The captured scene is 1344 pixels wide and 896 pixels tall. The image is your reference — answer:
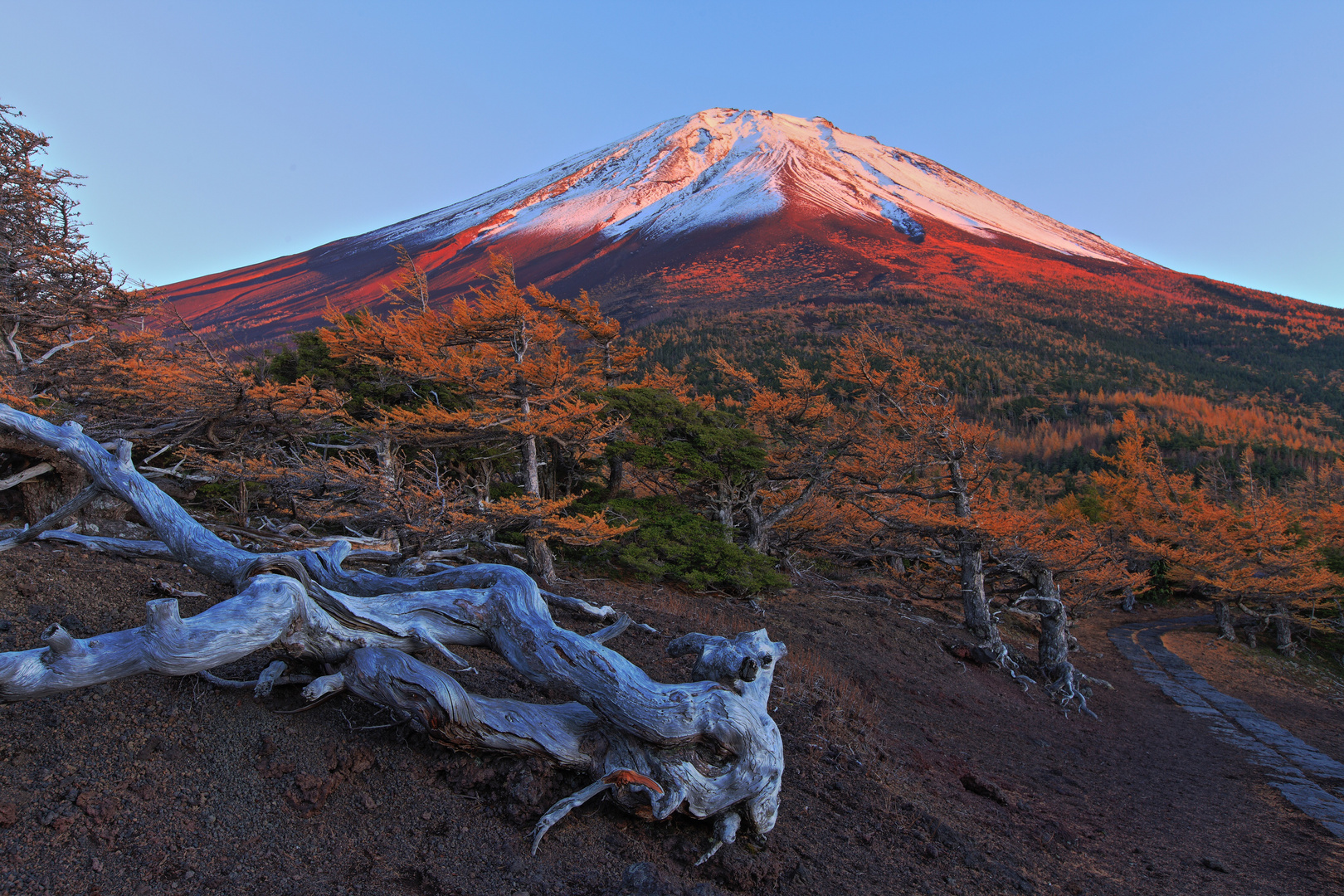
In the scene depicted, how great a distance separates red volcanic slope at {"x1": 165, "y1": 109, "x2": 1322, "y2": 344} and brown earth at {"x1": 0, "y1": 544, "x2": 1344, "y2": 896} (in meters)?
57.3

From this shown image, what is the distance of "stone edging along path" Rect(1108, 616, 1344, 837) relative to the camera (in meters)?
6.04

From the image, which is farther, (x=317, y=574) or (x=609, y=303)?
(x=609, y=303)

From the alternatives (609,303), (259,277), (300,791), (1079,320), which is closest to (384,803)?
(300,791)

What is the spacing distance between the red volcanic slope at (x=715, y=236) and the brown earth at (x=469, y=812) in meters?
57.3

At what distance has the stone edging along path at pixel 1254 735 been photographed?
604 cm

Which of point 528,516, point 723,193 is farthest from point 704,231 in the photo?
point 528,516

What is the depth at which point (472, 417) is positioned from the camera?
8.23 m

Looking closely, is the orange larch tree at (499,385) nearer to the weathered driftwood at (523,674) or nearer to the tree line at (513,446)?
the tree line at (513,446)

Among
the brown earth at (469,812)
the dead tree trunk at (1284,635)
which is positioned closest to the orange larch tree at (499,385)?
the brown earth at (469,812)

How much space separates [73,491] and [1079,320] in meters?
77.9

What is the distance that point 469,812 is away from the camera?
8.80ft

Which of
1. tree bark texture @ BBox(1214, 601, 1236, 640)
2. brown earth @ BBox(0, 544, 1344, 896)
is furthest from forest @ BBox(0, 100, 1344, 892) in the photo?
tree bark texture @ BBox(1214, 601, 1236, 640)

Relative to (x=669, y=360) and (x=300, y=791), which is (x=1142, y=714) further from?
(x=669, y=360)

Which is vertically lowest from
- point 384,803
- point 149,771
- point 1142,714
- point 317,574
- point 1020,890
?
point 1142,714
